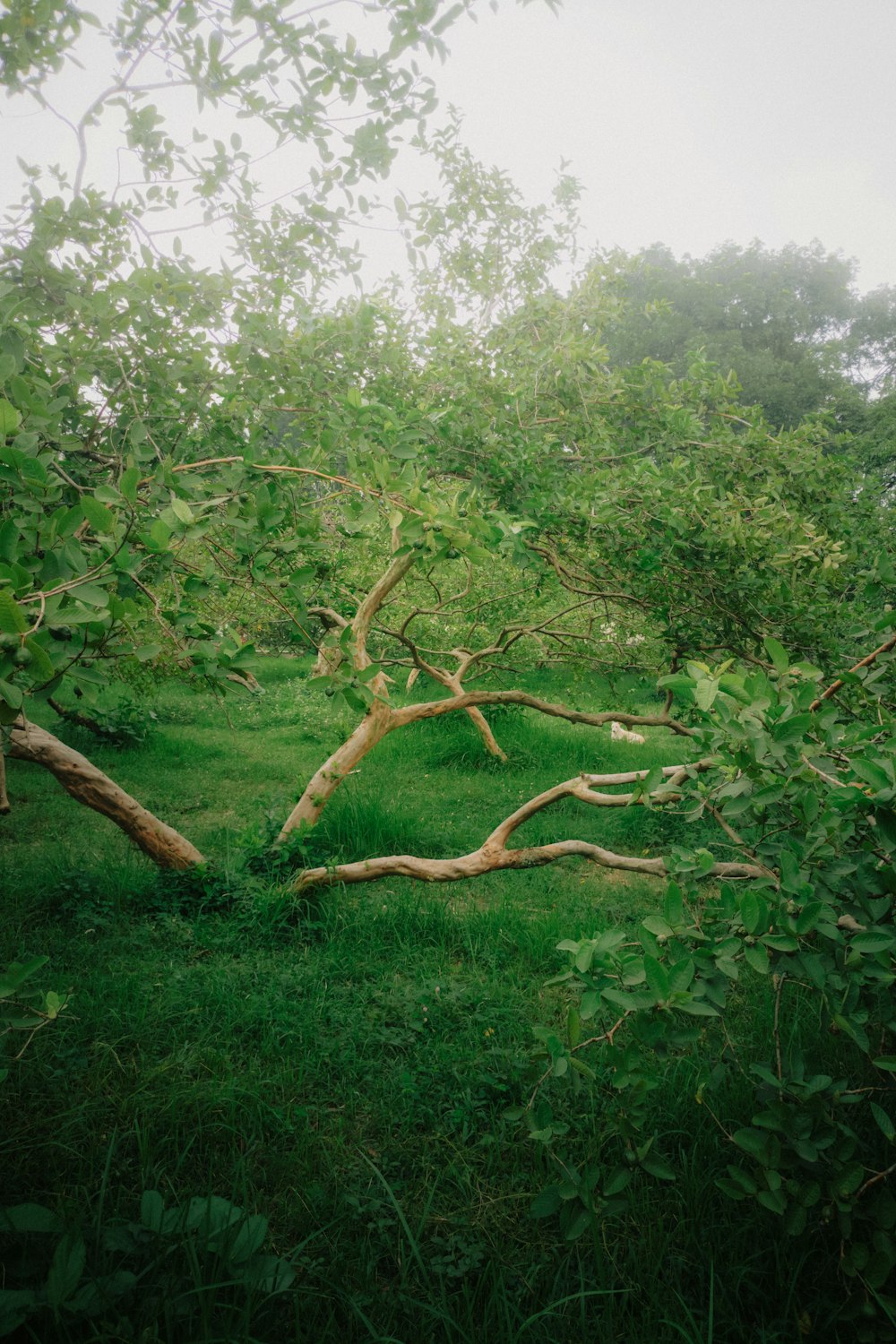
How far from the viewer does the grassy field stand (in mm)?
1766

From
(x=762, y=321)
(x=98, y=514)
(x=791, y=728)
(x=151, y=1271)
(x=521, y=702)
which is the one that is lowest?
(x=151, y=1271)

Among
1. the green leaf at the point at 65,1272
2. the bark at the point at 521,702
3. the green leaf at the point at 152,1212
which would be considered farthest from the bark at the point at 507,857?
the green leaf at the point at 65,1272

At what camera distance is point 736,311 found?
102ft

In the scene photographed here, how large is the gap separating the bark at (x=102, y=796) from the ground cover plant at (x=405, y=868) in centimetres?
3

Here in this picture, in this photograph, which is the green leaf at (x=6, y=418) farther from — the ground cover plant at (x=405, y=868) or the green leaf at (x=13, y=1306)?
the green leaf at (x=13, y=1306)

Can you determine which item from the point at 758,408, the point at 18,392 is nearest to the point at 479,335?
the point at 758,408

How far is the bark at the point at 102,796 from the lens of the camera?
382cm

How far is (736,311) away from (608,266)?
30.8 m

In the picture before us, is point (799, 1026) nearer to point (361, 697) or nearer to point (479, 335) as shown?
point (361, 697)

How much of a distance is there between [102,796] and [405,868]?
1.74m

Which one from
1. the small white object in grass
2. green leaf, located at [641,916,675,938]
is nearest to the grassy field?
green leaf, located at [641,916,675,938]

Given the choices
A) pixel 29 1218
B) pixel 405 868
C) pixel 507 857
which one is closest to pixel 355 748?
pixel 405 868

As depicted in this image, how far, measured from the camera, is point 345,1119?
2.50m

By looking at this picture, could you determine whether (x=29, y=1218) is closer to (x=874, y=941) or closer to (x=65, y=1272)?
(x=65, y=1272)
